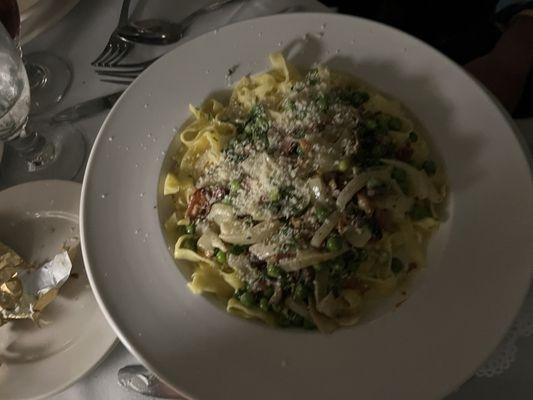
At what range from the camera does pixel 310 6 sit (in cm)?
242

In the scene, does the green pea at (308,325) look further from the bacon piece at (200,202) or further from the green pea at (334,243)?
the bacon piece at (200,202)

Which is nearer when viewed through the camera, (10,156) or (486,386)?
(486,386)

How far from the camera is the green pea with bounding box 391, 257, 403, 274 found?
191 cm

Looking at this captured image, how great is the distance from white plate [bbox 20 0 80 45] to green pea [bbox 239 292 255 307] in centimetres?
147

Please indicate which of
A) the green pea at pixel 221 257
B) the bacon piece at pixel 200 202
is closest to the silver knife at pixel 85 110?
the bacon piece at pixel 200 202

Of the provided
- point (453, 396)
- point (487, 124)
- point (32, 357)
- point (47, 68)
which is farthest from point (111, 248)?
point (487, 124)

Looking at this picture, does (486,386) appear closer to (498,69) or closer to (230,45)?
(230,45)

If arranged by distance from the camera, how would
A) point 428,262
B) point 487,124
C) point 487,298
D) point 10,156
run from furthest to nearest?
1. point 10,156
2. point 487,124
3. point 428,262
4. point 487,298

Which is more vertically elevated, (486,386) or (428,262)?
(428,262)

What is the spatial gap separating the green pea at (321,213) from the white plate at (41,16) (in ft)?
4.80

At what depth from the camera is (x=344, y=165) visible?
1883mm

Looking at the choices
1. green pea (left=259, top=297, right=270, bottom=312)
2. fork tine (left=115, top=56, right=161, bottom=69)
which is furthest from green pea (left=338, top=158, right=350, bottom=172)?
fork tine (left=115, top=56, right=161, bottom=69)

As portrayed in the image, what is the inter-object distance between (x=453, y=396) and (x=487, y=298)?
0.33 metres

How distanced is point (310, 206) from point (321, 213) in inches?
1.8
